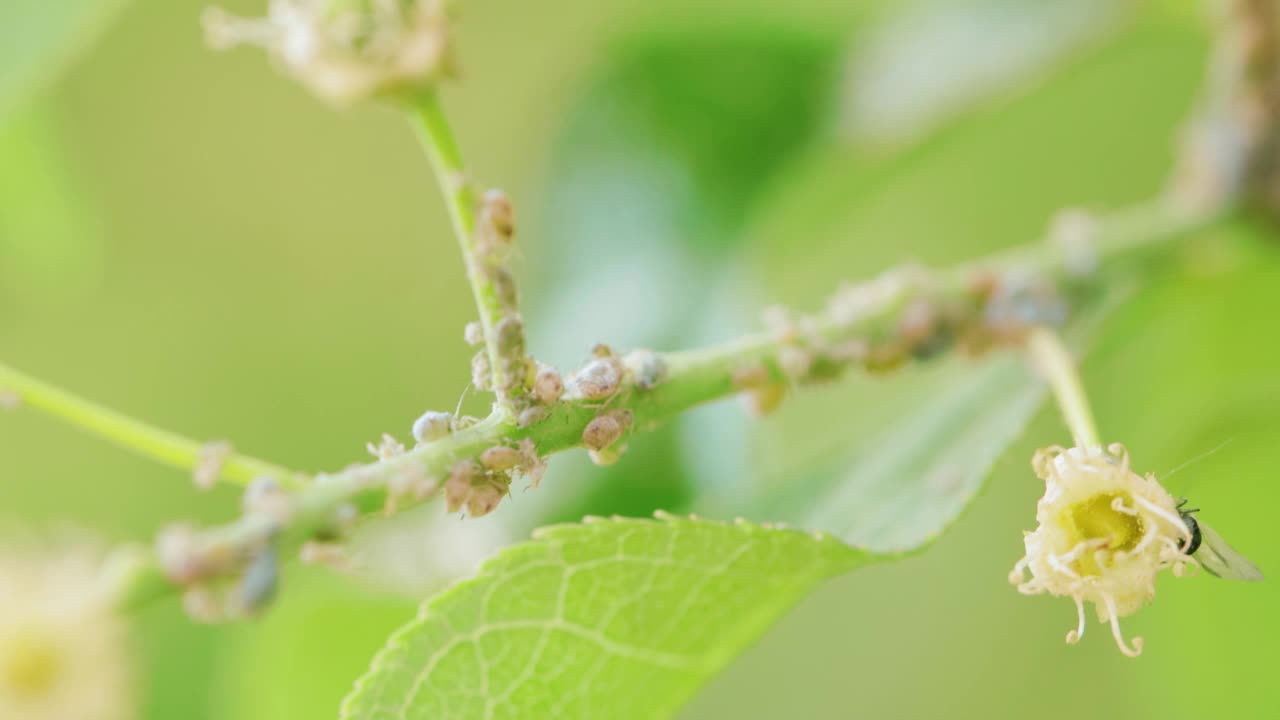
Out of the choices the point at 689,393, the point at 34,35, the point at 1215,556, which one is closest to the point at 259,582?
the point at 689,393

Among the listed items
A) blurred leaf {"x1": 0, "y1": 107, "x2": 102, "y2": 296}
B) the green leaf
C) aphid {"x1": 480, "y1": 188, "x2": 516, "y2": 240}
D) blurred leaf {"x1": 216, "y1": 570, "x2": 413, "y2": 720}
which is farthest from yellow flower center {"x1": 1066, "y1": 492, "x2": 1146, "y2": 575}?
blurred leaf {"x1": 0, "y1": 107, "x2": 102, "y2": 296}

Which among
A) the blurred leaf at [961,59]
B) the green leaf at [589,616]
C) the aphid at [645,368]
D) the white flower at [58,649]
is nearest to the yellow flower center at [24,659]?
the white flower at [58,649]

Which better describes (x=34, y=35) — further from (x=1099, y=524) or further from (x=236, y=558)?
(x=1099, y=524)

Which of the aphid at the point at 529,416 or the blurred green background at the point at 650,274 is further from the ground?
the blurred green background at the point at 650,274

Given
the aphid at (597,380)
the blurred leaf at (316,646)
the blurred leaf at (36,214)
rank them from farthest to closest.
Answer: the blurred leaf at (36,214) < the blurred leaf at (316,646) < the aphid at (597,380)

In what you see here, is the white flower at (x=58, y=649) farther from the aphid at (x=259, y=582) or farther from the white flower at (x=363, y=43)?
the white flower at (x=363, y=43)

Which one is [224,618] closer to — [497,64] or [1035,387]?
[1035,387]

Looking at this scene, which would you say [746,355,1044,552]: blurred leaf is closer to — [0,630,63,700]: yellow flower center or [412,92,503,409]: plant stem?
[412,92,503,409]: plant stem
